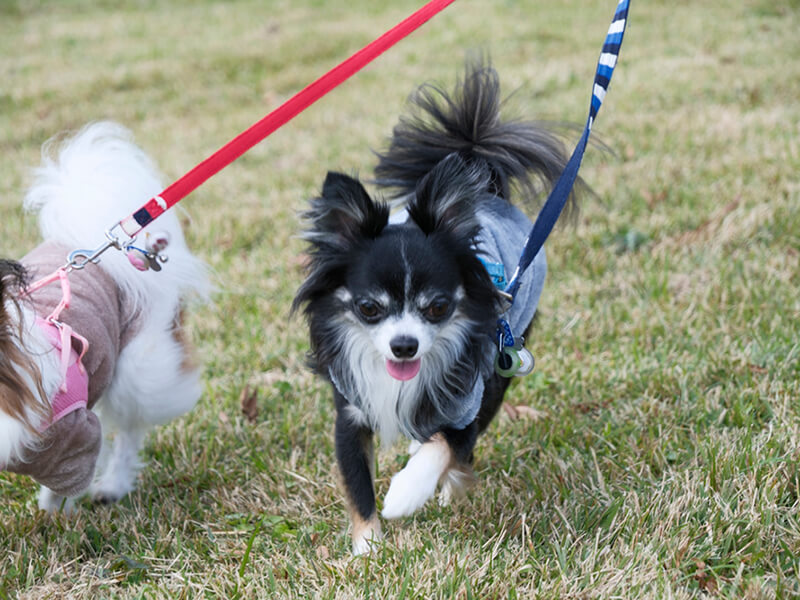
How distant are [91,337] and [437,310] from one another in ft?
3.91

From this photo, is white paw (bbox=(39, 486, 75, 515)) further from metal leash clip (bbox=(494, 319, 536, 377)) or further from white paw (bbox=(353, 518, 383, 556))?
metal leash clip (bbox=(494, 319, 536, 377))

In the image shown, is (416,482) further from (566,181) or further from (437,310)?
(566,181)

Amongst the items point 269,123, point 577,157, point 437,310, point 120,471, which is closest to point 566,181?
point 577,157

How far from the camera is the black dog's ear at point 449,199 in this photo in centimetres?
229

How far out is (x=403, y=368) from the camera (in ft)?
7.55

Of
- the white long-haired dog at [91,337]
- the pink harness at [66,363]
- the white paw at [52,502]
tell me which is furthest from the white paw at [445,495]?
the white paw at [52,502]

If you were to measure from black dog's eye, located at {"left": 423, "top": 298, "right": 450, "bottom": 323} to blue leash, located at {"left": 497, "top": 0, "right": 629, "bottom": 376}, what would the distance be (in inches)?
8.4

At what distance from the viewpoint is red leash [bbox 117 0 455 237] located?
2.32 m

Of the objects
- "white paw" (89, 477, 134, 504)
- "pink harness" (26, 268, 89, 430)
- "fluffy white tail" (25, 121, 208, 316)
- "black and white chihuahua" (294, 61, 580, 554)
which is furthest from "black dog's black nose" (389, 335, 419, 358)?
"white paw" (89, 477, 134, 504)

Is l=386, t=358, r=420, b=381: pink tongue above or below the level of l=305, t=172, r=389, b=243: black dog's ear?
below

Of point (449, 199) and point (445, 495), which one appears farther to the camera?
point (445, 495)

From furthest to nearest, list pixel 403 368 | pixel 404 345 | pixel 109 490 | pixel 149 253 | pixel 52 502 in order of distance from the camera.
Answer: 1. pixel 109 490
2. pixel 52 502
3. pixel 149 253
4. pixel 403 368
5. pixel 404 345

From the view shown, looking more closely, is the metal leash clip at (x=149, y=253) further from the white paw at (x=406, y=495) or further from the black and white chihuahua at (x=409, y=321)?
the white paw at (x=406, y=495)

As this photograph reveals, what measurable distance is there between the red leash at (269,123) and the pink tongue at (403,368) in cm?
78
